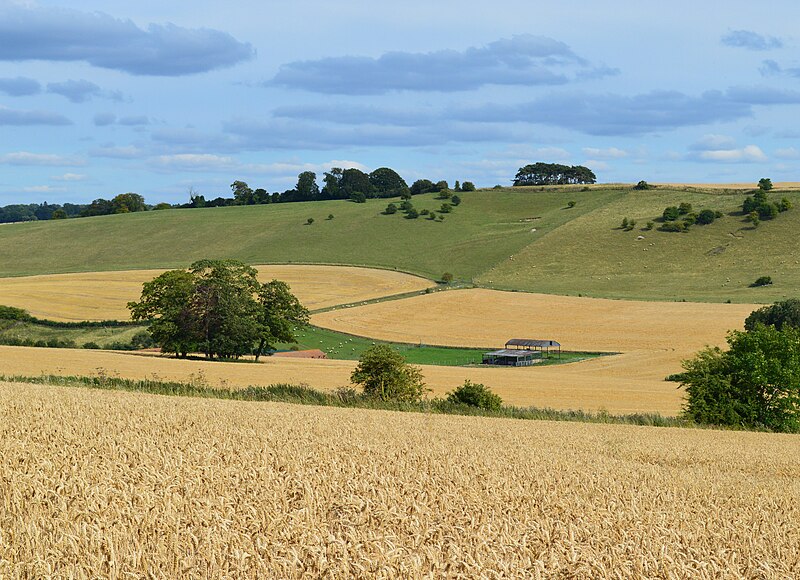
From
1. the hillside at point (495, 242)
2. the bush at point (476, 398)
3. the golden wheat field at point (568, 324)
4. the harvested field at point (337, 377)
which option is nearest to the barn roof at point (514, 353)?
the golden wheat field at point (568, 324)

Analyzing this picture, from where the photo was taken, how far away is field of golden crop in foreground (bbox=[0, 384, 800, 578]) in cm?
640

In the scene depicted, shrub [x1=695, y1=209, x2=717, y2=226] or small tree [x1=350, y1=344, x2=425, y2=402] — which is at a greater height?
shrub [x1=695, y1=209, x2=717, y2=226]

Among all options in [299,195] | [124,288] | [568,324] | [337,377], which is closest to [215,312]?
[337,377]

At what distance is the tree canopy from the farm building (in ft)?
56.9

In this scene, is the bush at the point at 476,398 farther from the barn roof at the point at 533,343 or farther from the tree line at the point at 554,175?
the tree line at the point at 554,175

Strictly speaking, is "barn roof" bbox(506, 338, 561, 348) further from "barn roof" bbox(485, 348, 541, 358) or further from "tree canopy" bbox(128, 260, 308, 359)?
"tree canopy" bbox(128, 260, 308, 359)

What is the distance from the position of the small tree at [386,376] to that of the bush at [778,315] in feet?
144

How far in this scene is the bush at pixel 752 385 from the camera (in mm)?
37938

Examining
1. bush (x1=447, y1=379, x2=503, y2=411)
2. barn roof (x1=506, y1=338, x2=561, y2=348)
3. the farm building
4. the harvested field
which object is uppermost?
bush (x1=447, y1=379, x2=503, y2=411)

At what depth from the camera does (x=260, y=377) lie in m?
44.1

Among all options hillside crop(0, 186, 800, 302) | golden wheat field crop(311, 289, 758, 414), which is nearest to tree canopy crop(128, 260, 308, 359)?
golden wheat field crop(311, 289, 758, 414)

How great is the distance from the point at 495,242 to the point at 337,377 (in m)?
88.1

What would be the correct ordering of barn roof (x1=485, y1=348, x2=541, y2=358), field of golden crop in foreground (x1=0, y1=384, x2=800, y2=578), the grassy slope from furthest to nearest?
the grassy slope
barn roof (x1=485, y1=348, x2=541, y2=358)
field of golden crop in foreground (x1=0, y1=384, x2=800, y2=578)

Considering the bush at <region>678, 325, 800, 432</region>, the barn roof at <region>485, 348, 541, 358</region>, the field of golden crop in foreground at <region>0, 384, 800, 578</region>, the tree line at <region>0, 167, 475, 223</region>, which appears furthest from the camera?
the tree line at <region>0, 167, 475, 223</region>
